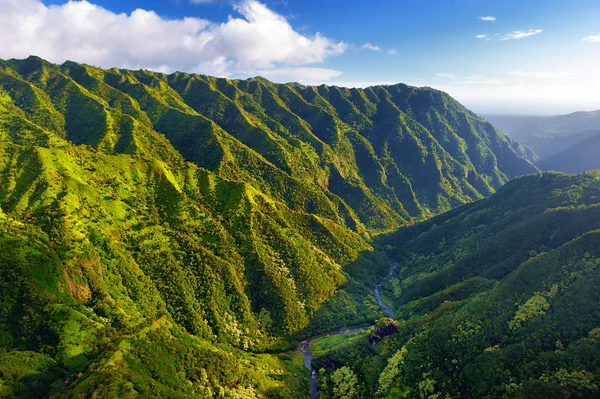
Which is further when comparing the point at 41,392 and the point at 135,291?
the point at 135,291

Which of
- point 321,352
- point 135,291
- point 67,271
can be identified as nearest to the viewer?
point 67,271

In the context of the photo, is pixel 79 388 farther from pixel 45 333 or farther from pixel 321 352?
pixel 321 352

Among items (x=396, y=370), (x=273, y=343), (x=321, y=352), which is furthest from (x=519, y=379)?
(x=273, y=343)

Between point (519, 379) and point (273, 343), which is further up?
point (519, 379)

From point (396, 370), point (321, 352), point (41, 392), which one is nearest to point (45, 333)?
point (41, 392)

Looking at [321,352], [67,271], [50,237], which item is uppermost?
[50,237]

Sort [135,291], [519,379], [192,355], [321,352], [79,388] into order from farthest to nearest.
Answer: [321,352] < [135,291] < [192,355] < [519,379] < [79,388]

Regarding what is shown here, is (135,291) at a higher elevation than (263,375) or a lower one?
higher

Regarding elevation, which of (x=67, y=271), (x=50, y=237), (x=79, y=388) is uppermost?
(x=50, y=237)

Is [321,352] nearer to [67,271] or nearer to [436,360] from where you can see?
[436,360]
